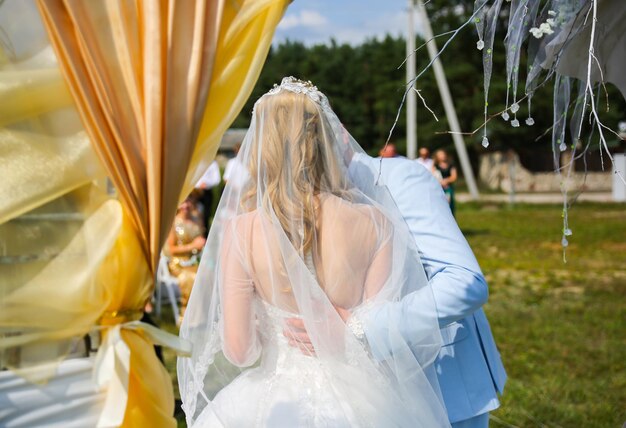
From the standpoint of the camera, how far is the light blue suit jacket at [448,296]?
2576 mm

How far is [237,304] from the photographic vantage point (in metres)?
2.57

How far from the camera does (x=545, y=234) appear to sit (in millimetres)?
16094

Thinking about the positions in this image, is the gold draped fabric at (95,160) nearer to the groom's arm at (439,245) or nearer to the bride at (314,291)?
the bride at (314,291)

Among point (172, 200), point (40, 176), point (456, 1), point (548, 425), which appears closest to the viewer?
point (40, 176)

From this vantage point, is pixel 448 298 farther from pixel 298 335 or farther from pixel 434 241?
pixel 298 335

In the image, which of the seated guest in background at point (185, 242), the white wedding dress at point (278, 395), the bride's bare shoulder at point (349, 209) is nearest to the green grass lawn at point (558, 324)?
the seated guest in background at point (185, 242)

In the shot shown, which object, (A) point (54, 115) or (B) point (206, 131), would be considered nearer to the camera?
(A) point (54, 115)

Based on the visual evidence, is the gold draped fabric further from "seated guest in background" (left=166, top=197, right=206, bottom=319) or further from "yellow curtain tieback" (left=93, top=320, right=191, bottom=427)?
"seated guest in background" (left=166, top=197, right=206, bottom=319)

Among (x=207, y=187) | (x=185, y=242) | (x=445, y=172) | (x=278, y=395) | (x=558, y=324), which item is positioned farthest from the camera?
(x=445, y=172)

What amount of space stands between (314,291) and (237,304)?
0.26m

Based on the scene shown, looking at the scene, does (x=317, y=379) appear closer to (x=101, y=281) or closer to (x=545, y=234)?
(x=101, y=281)

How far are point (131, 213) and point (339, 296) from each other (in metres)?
0.77

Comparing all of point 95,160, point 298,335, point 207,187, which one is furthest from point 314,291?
point 207,187

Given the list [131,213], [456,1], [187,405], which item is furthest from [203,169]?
[456,1]
